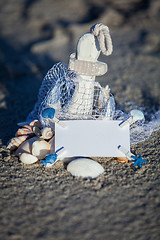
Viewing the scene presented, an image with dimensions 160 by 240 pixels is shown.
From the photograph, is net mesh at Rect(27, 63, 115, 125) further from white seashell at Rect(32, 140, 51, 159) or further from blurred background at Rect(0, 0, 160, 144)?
blurred background at Rect(0, 0, 160, 144)

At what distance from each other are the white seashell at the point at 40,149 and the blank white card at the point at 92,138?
0.37 ft

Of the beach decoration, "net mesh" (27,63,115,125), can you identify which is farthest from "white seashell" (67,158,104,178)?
"net mesh" (27,63,115,125)

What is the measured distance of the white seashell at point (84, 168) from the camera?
2.24 m

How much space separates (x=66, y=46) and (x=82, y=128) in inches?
156

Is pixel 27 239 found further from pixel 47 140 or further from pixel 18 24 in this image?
pixel 18 24

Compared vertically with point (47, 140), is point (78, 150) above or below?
below

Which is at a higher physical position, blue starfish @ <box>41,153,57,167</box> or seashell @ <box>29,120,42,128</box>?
seashell @ <box>29,120,42,128</box>

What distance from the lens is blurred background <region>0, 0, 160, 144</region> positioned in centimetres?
407

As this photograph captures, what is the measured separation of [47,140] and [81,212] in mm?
957

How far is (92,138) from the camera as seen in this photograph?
2473mm

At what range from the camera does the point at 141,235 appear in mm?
1730

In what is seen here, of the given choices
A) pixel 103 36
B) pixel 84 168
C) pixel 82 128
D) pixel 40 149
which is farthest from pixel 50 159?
pixel 103 36

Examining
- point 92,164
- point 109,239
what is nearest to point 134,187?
point 92,164

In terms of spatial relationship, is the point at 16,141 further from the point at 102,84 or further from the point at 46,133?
the point at 102,84
